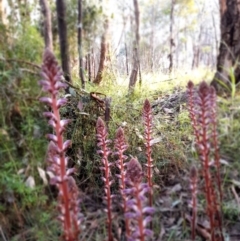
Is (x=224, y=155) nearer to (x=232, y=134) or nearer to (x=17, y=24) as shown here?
(x=232, y=134)

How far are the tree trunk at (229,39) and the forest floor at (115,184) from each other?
1.62ft

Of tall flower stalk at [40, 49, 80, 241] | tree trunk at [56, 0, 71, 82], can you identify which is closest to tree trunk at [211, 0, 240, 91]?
tree trunk at [56, 0, 71, 82]

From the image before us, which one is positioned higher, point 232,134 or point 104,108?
point 104,108

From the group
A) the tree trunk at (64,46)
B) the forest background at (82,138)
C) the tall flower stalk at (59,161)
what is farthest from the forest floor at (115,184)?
the tree trunk at (64,46)

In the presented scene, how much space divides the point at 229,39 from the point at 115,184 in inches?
66.4

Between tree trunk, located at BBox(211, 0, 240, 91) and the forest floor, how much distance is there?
0.50m

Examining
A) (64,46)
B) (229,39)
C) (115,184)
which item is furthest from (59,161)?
(229,39)

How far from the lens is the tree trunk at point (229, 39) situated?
118 inches

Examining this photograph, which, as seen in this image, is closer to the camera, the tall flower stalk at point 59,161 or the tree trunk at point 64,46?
the tall flower stalk at point 59,161

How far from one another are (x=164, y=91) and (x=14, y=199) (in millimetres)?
3235

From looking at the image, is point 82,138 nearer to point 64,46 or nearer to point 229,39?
point 64,46

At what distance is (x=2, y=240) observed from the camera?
1539mm

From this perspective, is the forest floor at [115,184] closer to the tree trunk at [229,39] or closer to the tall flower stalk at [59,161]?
the tall flower stalk at [59,161]

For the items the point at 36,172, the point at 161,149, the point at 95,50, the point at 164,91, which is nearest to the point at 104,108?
the point at 161,149
